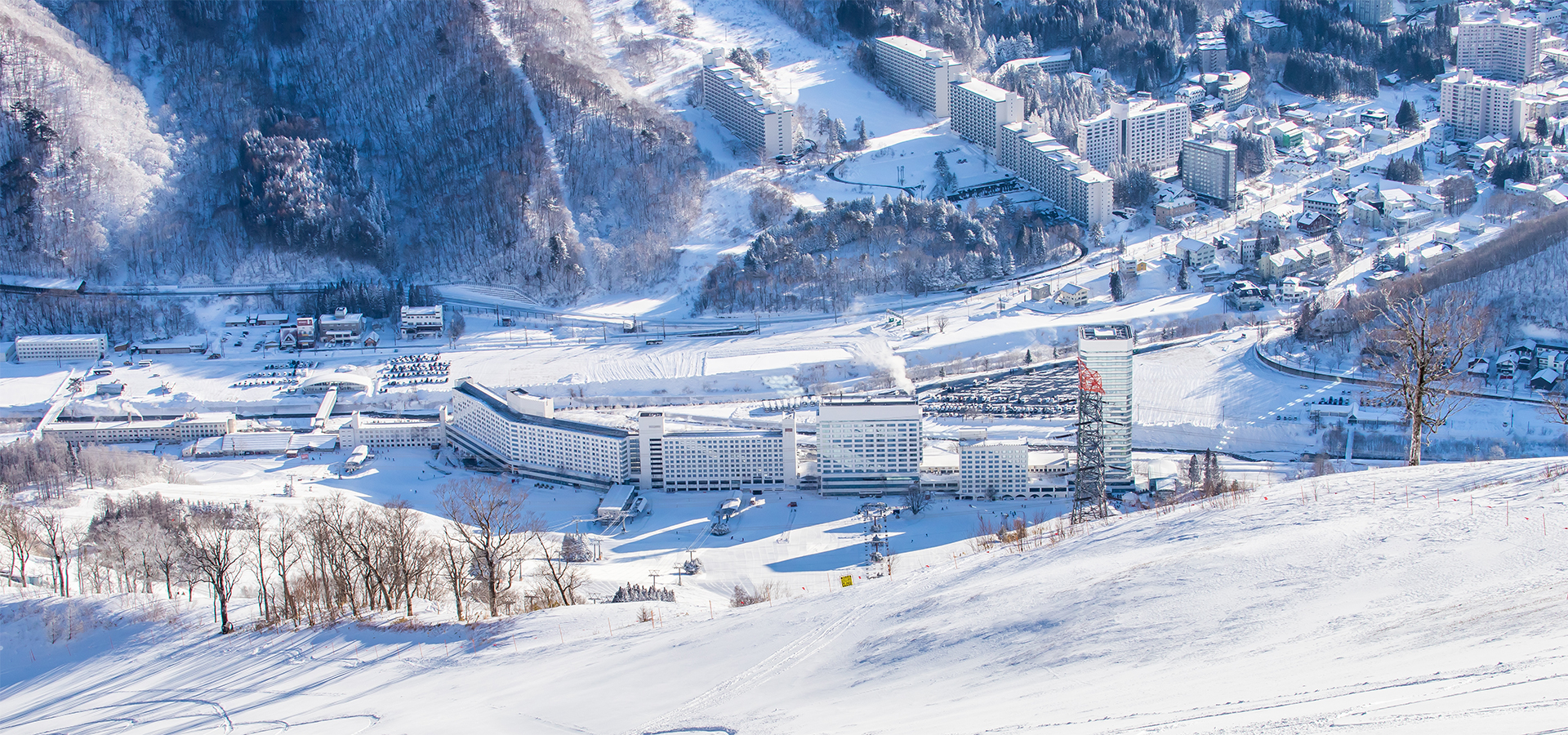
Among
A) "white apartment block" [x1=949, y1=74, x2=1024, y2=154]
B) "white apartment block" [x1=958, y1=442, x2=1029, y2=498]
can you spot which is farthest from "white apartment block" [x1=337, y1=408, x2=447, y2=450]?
"white apartment block" [x1=949, y1=74, x2=1024, y2=154]

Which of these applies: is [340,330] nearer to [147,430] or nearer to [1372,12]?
[147,430]

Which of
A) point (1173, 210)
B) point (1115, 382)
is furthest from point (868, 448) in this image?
point (1173, 210)

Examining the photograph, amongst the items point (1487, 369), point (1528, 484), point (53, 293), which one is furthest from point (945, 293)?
point (1528, 484)

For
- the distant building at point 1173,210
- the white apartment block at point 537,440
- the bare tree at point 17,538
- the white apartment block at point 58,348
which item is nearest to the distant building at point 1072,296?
the distant building at point 1173,210

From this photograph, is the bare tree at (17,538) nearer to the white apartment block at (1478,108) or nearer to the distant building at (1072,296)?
the distant building at (1072,296)

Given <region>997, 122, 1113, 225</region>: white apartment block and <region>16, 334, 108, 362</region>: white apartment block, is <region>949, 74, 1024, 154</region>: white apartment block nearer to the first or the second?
<region>997, 122, 1113, 225</region>: white apartment block

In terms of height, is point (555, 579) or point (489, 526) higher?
point (489, 526)
